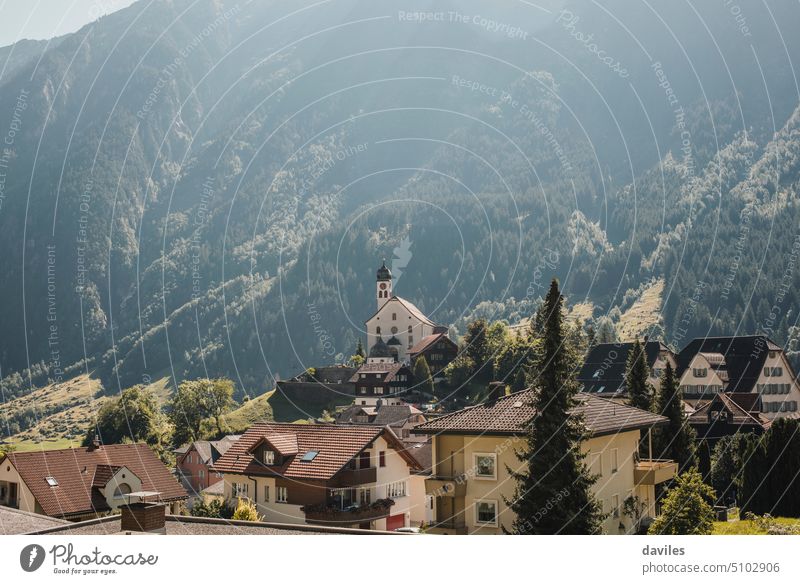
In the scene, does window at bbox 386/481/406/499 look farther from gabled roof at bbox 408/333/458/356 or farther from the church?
the church

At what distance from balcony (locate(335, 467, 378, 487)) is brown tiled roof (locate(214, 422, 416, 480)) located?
1.23 ft

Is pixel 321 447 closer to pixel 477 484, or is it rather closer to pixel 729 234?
pixel 477 484

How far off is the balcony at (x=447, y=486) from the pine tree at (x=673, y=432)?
16927 mm

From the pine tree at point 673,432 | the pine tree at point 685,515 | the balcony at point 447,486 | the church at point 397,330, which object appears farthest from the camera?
the church at point 397,330

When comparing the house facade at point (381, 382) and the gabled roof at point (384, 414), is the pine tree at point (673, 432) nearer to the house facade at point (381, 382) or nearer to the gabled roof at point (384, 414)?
the gabled roof at point (384, 414)

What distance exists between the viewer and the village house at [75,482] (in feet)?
129

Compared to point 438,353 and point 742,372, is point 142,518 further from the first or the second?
point 438,353

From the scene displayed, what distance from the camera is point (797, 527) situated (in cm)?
2577

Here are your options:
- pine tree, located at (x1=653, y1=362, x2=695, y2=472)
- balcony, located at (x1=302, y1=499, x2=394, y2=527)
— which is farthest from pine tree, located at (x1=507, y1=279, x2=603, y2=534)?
pine tree, located at (x1=653, y1=362, x2=695, y2=472)

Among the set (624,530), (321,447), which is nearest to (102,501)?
(321,447)

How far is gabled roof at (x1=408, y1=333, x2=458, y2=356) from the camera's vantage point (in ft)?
395

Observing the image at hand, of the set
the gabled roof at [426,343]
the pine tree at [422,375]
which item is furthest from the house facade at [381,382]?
the gabled roof at [426,343]

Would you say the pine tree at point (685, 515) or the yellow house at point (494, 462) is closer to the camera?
the pine tree at point (685, 515)
